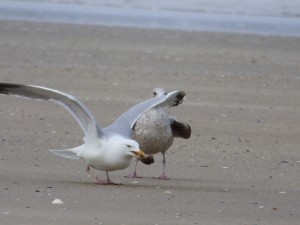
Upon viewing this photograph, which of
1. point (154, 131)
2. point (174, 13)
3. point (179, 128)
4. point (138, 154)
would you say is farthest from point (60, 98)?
point (174, 13)

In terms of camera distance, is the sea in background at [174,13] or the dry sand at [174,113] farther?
the sea in background at [174,13]

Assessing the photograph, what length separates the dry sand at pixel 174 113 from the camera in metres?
8.71

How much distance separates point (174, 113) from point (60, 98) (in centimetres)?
508

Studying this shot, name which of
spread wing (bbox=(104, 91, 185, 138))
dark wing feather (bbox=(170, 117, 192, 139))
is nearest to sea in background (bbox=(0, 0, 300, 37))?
dark wing feather (bbox=(170, 117, 192, 139))

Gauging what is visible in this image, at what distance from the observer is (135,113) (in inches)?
389

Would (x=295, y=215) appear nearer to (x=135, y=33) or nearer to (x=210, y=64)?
(x=210, y=64)

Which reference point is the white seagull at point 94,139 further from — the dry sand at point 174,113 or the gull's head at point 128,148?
the dry sand at point 174,113

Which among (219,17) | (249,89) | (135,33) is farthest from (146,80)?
(219,17)

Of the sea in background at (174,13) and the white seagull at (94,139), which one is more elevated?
the sea in background at (174,13)

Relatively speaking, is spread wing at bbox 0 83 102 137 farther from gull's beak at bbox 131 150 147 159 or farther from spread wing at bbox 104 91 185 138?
gull's beak at bbox 131 150 147 159

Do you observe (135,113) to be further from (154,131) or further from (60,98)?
(60,98)

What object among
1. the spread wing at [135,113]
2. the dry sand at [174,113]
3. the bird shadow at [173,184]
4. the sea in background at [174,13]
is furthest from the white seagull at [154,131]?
the sea in background at [174,13]

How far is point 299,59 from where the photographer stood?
20984 millimetres

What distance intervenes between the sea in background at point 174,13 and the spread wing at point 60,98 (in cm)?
1570
